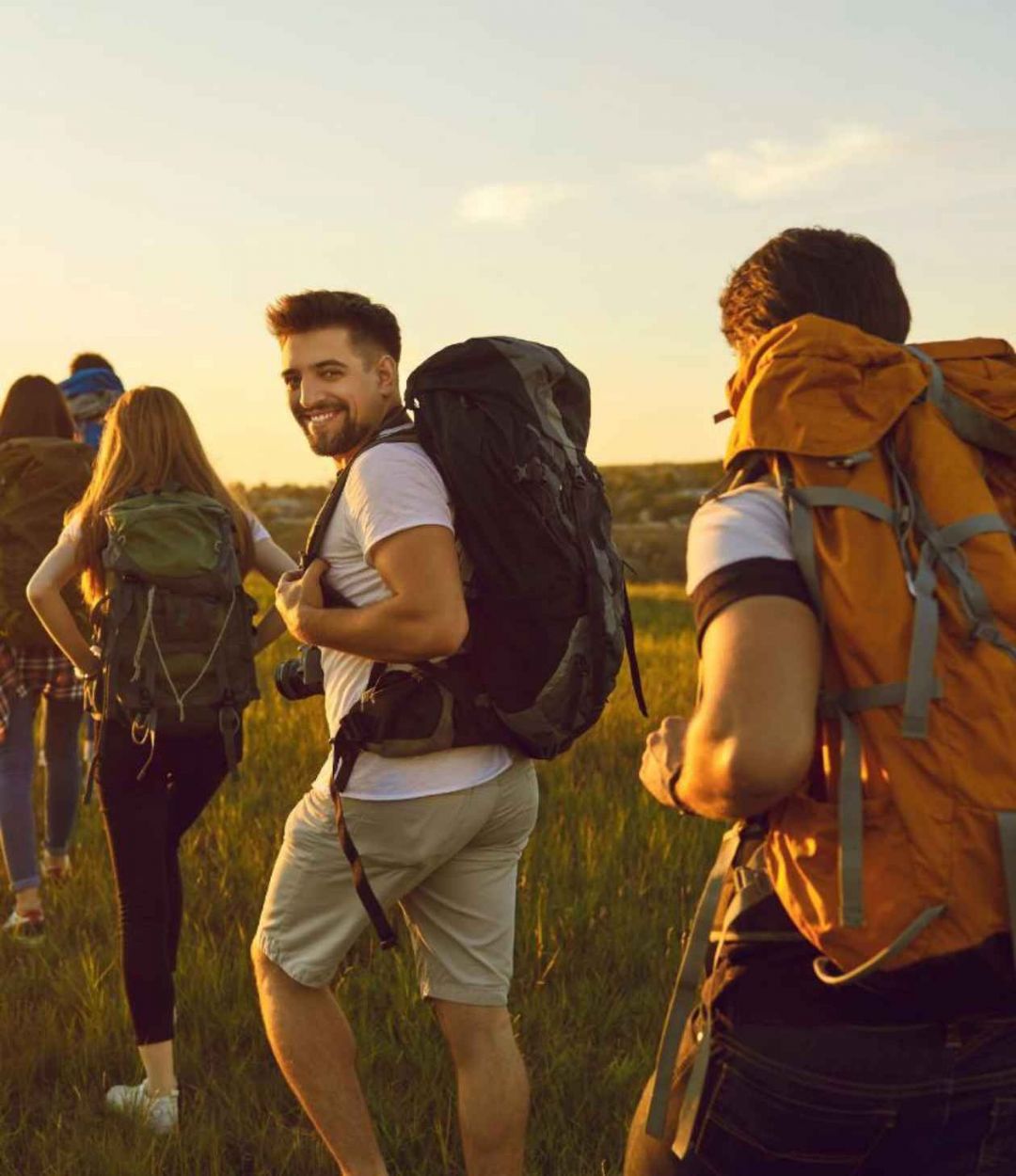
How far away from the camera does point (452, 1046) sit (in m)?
3.57

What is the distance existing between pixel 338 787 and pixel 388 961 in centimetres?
235

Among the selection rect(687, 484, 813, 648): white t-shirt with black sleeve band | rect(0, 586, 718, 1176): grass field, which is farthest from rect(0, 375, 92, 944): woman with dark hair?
rect(687, 484, 813, 648): white t-shirt with black sleeve band

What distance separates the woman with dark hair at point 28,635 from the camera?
19.0ft

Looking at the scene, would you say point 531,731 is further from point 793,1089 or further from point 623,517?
point 623,517

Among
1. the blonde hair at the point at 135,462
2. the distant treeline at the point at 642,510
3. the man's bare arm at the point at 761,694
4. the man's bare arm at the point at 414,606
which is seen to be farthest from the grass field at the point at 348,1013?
the distant treeline at the point at 642,510

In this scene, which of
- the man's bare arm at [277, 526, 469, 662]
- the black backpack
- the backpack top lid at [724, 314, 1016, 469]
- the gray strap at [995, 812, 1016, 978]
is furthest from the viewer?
the black backpack

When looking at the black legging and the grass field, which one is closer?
the grass field

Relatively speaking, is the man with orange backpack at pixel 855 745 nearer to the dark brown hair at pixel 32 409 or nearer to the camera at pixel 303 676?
the camera at pixel 303 676

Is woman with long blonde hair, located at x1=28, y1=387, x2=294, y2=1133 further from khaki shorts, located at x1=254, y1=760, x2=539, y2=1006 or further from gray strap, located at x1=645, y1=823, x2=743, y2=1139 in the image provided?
gray strap, located at x1=645, y1=823, x2=743, y2=1139

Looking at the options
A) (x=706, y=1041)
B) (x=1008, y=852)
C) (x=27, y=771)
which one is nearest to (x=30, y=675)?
(x=27, y=771)

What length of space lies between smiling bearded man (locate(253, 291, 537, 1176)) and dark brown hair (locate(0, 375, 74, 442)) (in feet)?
8.72

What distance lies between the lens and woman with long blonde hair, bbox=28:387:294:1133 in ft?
14.3

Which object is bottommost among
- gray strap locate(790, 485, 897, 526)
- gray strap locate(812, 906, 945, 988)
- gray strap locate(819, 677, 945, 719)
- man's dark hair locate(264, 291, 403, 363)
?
gray strap locate(812, 906, 945, 988)

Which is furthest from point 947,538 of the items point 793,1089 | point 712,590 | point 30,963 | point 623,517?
point 623,517
